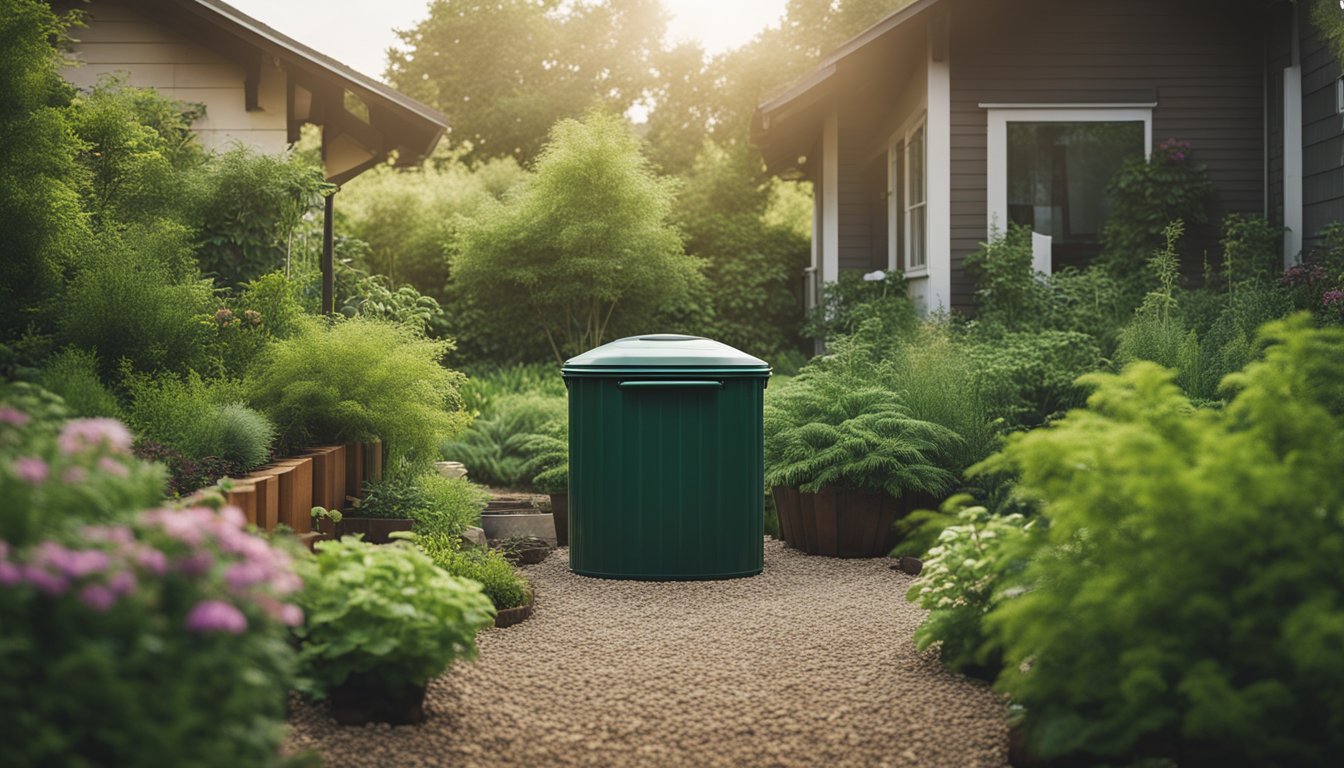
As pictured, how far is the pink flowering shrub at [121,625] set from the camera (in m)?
1.98

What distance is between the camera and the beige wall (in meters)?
10.6

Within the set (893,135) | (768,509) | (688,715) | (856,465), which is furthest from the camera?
(893,135)

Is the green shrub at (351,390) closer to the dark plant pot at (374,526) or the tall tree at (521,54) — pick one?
the dark plant pot at (374,526)

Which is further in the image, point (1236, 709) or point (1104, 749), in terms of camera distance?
point (1104, 749)

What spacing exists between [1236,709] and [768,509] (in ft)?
17.8

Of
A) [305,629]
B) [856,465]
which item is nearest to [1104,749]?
[305,629]

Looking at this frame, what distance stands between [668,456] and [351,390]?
5.15ft

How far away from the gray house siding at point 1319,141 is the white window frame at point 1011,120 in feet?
4.30

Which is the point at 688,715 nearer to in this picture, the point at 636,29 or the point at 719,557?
the point at 719,557

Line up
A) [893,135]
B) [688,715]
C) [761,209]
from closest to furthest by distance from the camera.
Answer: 1. [688,715]
2. [893,135]
3. [761,209]

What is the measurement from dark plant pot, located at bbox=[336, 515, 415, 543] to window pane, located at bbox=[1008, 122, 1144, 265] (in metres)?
7.25

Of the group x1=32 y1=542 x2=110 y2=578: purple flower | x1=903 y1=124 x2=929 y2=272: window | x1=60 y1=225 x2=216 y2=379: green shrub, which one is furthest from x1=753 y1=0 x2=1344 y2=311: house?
x1=32 y1=542 x2=110 y2=578: purple flower

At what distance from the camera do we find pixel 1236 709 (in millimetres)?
2494

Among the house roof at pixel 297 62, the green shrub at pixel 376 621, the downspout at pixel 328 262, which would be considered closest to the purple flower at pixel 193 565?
the green shrub at pixel 376 621
